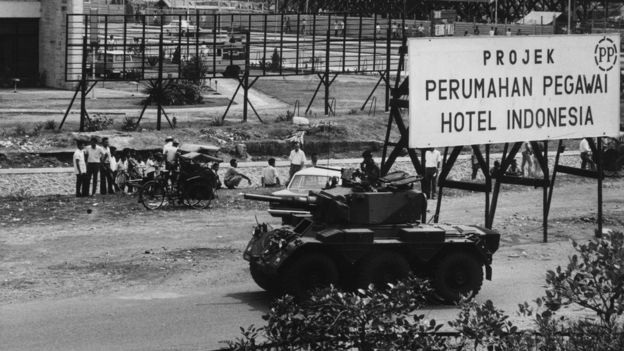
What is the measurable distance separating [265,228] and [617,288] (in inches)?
356

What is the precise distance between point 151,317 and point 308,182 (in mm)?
9342

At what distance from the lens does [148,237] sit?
2380cm

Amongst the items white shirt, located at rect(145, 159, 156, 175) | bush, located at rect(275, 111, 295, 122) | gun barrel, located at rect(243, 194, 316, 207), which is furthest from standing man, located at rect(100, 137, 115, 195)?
bush, located at rect(275, 111, 295, 122)

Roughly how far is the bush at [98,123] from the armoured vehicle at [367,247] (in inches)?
697

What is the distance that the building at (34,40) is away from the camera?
48.2 metres

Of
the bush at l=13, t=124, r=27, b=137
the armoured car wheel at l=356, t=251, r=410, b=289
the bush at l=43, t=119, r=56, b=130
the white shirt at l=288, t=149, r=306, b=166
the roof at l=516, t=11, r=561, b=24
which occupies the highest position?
the roof at l=516, t=11, r=561, b=24

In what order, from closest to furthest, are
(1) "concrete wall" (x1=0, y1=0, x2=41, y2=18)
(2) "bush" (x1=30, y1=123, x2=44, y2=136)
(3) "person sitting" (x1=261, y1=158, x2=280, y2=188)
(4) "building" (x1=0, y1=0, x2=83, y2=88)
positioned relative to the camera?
(3) "person sitting" (x1=261, y1=158, x2=280, y2=188) < (2) "bush" (x1=30, y1=123, x2=44, y2=136) < (4) "building" (x1=0, y1=0, x2=83, y2=88) < (1) "concrete wall" (x1=0, y1=0, x2=41, y2=18)

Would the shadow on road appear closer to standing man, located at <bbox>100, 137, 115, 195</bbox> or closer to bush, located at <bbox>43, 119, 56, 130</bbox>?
standing man, located at <bbox>100, 137, 115, 195</bbox>

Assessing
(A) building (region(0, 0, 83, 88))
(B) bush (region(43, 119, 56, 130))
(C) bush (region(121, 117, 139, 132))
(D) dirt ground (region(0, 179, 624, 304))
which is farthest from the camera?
(A) building (region(0, 0, 83, 88))

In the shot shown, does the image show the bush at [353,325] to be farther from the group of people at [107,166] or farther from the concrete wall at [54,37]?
the concrete wall at [54,37]

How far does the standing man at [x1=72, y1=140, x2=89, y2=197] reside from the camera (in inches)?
1110

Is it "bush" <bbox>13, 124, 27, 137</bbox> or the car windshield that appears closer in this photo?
the car windshield

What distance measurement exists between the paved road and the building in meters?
30.6

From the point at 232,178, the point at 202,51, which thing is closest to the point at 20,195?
the point at 232,178
